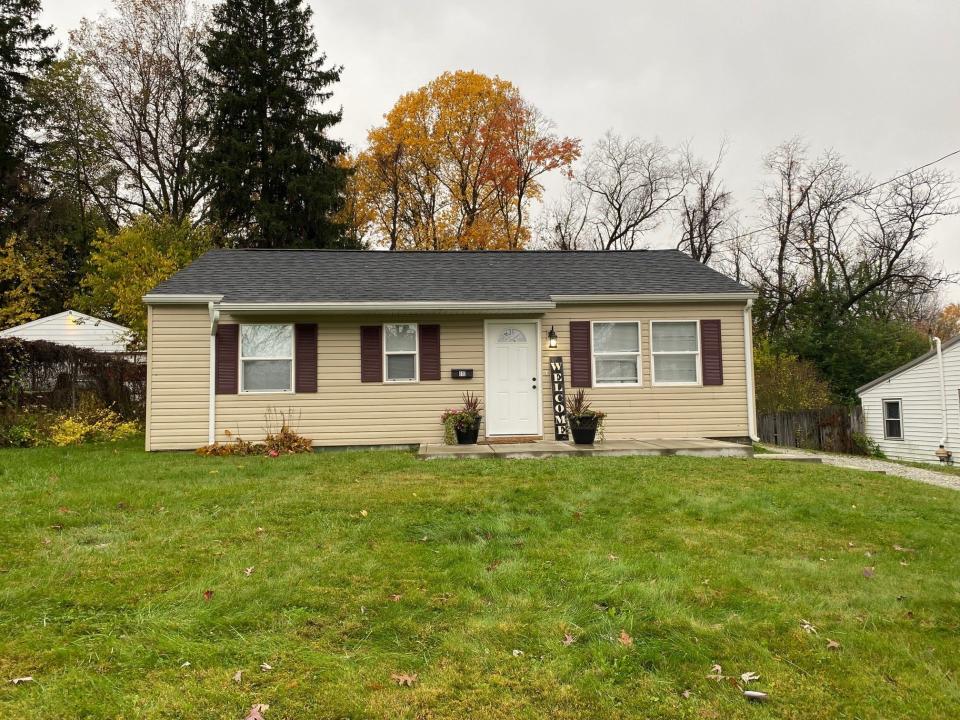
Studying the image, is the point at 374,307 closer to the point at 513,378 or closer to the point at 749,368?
the point at 513,378

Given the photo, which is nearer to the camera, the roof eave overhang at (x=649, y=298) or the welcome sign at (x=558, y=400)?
the welcome sign at (x=558, y=400)

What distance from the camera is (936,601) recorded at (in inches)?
135

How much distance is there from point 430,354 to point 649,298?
12.9 feet

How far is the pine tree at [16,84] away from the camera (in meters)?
19.1

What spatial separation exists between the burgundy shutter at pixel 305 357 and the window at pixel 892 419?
16.0 m

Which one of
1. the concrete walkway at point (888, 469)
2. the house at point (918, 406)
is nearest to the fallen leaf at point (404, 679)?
the concrete walkway at point (888, 469)

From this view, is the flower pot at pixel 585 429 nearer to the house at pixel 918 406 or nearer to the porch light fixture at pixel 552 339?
the porch light fixture at pixel 552 339

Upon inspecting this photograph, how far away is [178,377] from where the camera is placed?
32.0ft

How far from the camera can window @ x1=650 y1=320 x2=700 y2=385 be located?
10.4 metres

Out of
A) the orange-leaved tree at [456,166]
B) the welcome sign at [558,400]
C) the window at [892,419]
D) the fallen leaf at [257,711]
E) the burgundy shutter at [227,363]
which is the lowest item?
the fallen leaf at [257,711]

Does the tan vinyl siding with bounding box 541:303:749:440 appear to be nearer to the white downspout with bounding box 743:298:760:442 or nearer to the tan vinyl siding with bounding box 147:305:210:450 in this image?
the white downspout with bounding box 743:298:760:442

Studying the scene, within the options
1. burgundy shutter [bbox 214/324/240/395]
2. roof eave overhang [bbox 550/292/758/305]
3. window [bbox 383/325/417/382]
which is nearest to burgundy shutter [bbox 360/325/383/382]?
window [bbox 383/325/417/382]

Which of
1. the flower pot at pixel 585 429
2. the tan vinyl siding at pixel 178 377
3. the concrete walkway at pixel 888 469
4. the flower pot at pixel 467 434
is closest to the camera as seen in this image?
the concrete walkway at pixel 888 469

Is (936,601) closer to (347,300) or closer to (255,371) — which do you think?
(347,300)
